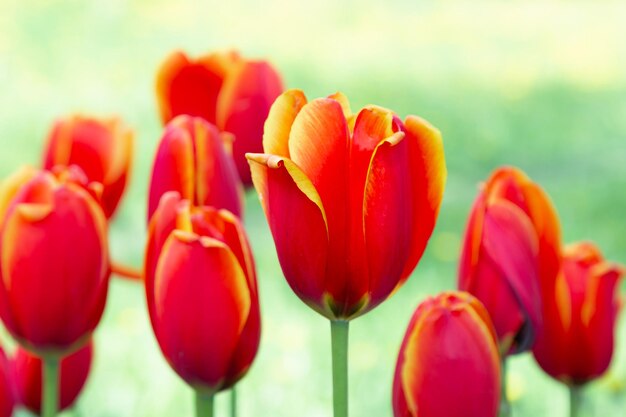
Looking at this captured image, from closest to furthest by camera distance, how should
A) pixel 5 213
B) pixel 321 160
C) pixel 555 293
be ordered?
1. pixel 321 160
2. pixel 5 213
3. pixel 555 293

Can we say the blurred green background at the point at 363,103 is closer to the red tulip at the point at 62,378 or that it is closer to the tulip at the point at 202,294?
the red tulip at the point at 62,378

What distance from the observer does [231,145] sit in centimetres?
121

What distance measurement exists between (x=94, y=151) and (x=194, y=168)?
241 mm

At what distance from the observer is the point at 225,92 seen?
121 centimetres

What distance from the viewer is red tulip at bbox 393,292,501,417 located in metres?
0.83

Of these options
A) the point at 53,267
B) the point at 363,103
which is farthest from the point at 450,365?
the point at 363,103

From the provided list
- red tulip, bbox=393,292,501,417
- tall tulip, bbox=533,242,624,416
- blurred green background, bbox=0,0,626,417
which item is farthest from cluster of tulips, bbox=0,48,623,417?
blurred green background, bbox=0,0,626,417

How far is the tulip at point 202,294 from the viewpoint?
0.86 meters

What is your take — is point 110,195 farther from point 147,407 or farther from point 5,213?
point 147,407

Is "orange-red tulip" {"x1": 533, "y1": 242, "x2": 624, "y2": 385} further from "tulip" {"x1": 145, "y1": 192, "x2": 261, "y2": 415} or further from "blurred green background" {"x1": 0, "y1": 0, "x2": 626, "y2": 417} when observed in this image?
"blurred green background" {"x1": 0, "y1": 0, "x2": 626, "y2": 417}

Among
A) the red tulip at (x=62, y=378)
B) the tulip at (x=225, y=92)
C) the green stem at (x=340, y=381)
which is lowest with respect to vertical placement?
the red tulip at (x=62, y=378)

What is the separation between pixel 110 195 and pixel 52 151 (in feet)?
0.33

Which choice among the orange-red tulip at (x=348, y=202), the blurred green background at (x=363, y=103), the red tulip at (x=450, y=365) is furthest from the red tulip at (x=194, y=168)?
the blurred green background at (x=363, y=103)

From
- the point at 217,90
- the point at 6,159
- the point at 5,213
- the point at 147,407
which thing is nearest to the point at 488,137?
the point at 6,159
